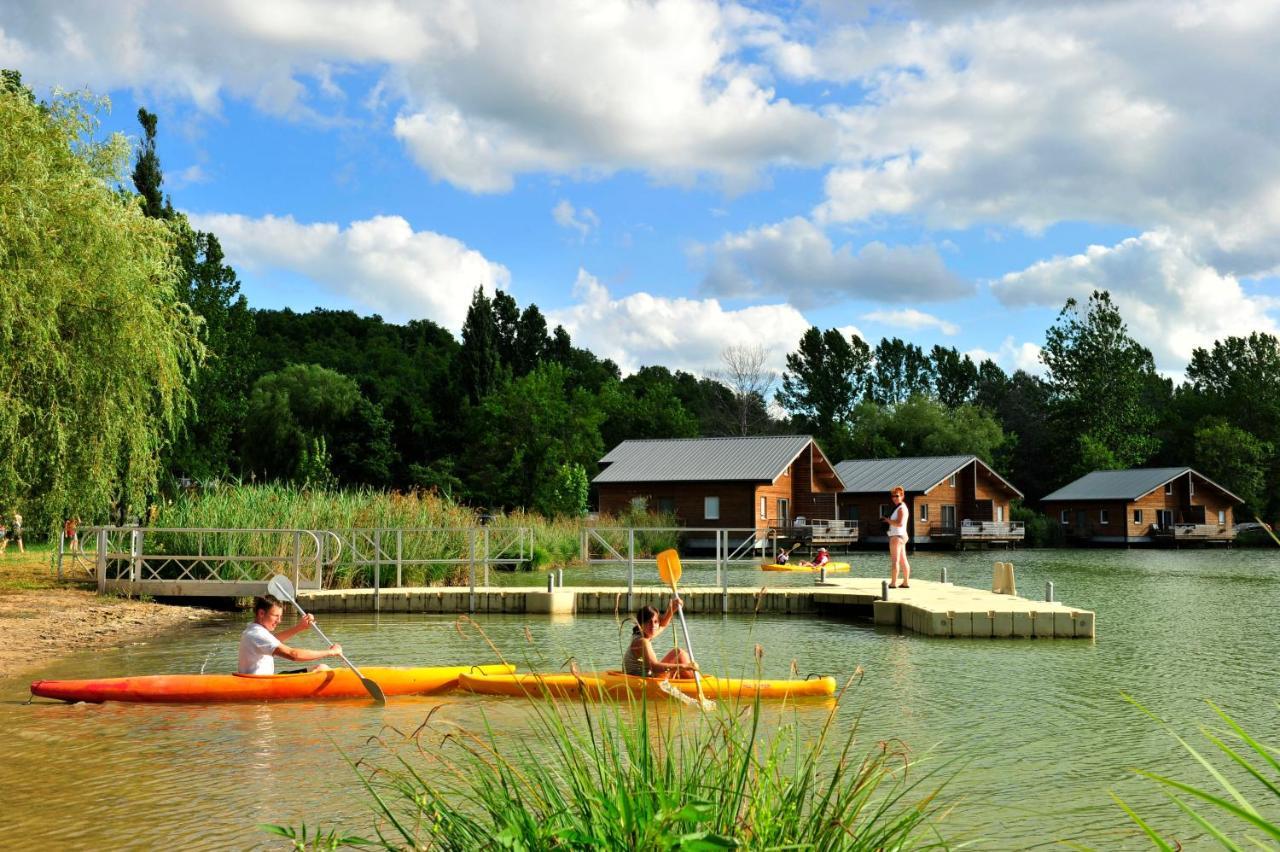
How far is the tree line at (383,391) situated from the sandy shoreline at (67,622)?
1519mm

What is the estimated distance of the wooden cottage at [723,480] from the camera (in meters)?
51.0

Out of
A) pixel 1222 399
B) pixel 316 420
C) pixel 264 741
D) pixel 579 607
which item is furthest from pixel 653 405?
pixel 264 741

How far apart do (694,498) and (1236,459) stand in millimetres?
38868

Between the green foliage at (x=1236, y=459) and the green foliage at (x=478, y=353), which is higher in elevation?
Answer: the green foliage at (x=478, y=353)

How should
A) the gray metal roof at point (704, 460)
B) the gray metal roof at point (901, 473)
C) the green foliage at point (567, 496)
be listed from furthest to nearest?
the gray metal roof at point (901, 473)
the gray metal roof at point (704, 460)
the green foliage at point (567, 496)

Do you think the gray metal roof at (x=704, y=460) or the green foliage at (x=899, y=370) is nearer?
the gray metal roof at (x=704, y=460)

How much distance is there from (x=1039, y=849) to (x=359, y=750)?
16.1ft

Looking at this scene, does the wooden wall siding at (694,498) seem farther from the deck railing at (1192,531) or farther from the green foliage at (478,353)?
the deck railing at (1192,531)

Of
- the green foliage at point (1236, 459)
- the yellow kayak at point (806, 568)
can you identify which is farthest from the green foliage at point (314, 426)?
the green foliage at point (1236, 459)

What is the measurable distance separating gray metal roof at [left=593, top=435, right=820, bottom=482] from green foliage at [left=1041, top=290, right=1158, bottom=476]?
30.0 meters

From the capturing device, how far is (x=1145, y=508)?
65.2 m

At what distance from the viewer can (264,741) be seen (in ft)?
30.1

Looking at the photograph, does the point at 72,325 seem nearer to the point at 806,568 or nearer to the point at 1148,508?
the point at 806,568

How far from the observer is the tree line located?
16.2 m
